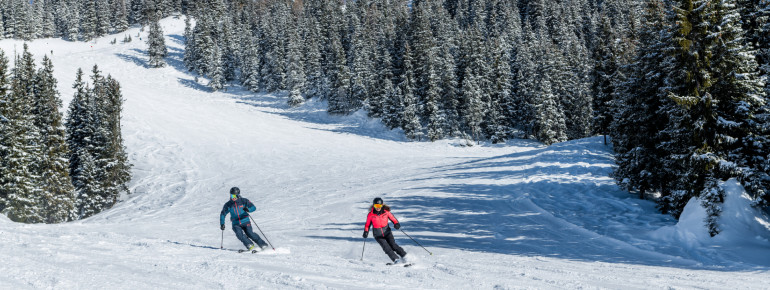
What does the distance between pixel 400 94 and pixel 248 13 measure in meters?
70.3

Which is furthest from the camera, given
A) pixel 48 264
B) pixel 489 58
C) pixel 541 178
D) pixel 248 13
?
pixel 248 13

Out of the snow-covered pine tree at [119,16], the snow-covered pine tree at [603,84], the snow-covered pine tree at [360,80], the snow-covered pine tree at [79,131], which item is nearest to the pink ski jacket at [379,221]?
the snow-covered pine tree at [603,84]

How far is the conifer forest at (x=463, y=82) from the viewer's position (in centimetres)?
1628

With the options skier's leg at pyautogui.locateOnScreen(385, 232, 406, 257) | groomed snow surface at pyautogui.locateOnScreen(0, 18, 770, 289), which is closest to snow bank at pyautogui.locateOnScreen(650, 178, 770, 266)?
groomed snow surface at pyautogui.locateOnScreen(0, 18, 770, 289)

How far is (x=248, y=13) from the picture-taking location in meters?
116

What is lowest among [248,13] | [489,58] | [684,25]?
[684,25]

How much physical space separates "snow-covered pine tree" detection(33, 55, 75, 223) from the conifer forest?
0.43 feet

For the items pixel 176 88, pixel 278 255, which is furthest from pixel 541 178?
pixel 176 88

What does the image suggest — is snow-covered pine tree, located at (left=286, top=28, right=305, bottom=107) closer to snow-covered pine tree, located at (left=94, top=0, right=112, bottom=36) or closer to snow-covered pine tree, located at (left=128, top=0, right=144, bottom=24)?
snow-covered pine tree, located at (left=94, top=0, right=112, bottom=36)

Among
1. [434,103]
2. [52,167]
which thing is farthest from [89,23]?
[52,167]

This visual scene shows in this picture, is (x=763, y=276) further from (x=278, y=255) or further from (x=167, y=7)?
(x=167, y=7)

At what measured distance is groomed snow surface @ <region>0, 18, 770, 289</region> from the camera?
30.0ft

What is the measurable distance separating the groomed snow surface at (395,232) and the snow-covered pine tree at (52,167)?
4356 mm

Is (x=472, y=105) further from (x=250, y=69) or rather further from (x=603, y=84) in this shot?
(x=250, y=69)
